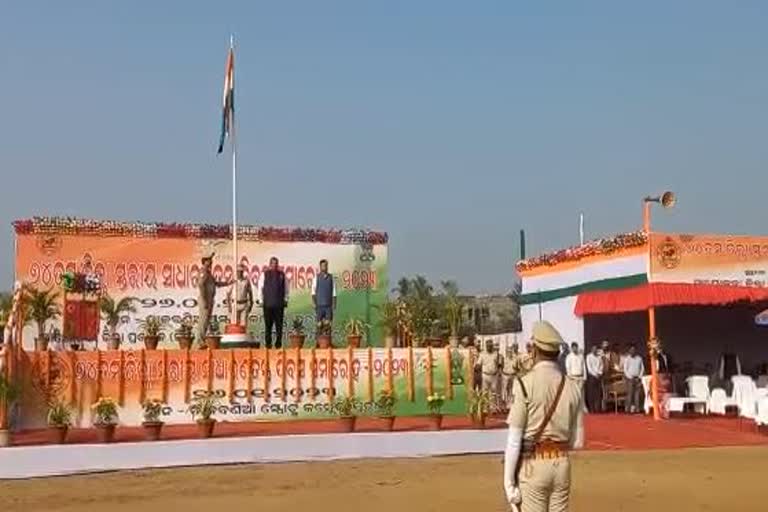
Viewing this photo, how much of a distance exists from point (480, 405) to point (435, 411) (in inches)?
27.0

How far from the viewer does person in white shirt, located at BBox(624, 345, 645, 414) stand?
21.2 meters

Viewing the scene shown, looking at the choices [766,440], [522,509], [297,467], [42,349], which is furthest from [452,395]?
[522,509]

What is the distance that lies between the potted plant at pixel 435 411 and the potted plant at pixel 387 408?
0.57m

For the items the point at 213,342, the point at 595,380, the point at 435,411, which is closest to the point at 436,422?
the point at 435,411

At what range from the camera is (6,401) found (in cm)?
1392

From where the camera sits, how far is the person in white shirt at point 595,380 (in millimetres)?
21797

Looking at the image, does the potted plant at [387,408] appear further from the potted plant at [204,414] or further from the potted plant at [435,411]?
the potted plant at [204,414]

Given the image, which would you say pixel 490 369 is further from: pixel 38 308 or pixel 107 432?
pixel 38 308

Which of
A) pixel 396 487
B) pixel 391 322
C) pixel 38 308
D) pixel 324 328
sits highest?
pixel 38 308

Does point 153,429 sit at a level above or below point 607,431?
above

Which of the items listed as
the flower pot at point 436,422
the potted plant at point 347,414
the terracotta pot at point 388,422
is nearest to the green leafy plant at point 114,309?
the potted plant at point 347,414

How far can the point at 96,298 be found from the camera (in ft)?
71.8

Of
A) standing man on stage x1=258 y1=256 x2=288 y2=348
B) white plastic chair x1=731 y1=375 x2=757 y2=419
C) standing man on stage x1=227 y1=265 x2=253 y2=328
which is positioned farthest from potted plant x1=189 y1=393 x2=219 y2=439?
white plastic chair x1=731 y1=375 x2=757 y2=419

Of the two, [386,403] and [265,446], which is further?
[386,403]
